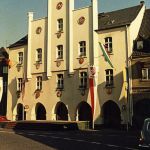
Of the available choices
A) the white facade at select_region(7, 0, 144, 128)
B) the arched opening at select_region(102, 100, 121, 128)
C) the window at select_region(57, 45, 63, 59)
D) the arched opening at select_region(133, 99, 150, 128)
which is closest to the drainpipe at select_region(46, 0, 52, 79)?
the white facade at select_region(7, 0, 144, 128)

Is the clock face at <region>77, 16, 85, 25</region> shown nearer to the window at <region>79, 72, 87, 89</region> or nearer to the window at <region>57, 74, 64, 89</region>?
the window at <region>79, 72, 87, 89</region>

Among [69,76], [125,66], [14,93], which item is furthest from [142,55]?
[14,93]

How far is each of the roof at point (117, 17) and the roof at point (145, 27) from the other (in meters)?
1.50

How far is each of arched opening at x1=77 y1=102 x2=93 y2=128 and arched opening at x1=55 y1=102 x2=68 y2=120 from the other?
2.08 m

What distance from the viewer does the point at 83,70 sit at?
45000 millimetres

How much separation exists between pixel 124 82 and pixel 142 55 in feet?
11.7

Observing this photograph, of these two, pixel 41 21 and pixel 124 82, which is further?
pixel 41 21

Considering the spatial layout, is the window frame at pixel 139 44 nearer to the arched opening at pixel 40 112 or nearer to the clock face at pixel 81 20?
the clock face at pixel 81 20

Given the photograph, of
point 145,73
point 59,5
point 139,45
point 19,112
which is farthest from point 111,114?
point 59,5

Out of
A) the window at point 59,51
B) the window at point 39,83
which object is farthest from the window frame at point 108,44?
the window at point 39,83

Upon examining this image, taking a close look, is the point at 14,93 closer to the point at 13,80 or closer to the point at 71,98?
the point at 13,80

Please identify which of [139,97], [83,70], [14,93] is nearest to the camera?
[139,97]

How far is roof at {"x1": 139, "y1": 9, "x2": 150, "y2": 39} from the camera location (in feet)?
144

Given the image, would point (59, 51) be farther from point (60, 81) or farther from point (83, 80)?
point (83, 80)
